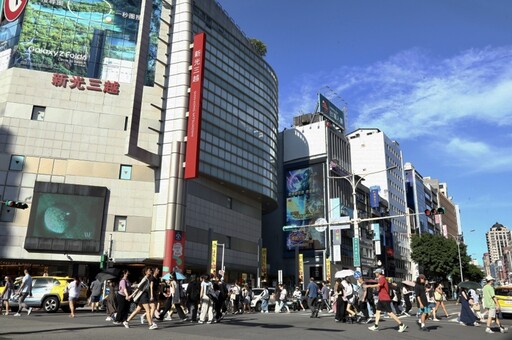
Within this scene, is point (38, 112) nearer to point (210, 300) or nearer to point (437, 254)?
point (210, 300)

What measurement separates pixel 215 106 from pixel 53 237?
69.3ft

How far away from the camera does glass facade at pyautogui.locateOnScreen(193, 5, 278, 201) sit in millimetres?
45469

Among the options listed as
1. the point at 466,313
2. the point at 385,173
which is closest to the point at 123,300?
the point at 466,313

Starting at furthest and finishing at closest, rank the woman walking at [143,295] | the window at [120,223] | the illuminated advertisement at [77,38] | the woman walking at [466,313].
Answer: the illuminated advertisement at [77,38] < the window at [120,223] < the woman walking at [466,313] < the woman walking at [143,295]

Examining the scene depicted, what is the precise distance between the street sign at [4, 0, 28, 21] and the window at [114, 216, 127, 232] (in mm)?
21452

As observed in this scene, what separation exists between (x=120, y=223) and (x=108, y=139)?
8.08 m

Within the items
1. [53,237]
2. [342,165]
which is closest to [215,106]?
[53,237]

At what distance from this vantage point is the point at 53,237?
36312 mm

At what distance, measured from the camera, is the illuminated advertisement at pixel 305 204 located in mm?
62500

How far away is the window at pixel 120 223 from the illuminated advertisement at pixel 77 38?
1360 cm

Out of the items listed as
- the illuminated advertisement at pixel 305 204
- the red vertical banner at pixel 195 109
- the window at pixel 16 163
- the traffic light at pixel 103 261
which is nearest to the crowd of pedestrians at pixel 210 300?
the traffic light at pixel 103 261

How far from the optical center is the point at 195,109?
1561 inches

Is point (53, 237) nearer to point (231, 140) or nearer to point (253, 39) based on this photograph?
point (231, 140)

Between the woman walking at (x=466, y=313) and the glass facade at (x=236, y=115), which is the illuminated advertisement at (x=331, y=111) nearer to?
the glass facade at (x=236, y=115)
